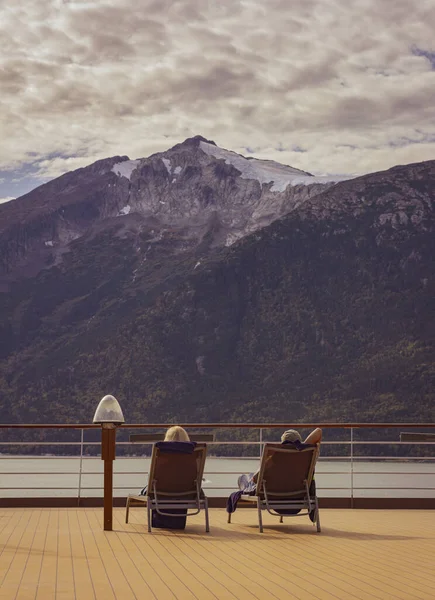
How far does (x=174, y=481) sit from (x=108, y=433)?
58 cm

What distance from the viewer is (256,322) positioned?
72.3m

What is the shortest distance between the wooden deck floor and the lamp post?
0.19m

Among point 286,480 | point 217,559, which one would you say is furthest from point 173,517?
point 217,559

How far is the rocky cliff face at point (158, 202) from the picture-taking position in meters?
115

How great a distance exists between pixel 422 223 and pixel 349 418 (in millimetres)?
22097

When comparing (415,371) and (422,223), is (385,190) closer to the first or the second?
(422,223)

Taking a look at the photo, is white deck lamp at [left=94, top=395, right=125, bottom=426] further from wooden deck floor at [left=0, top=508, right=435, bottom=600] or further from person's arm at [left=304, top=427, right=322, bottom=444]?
person's arm at [left=304, top=427, right=322, bottom=444]

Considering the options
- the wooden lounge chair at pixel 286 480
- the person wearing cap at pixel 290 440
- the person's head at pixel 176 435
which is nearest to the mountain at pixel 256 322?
the person wearing cap at pixel 290 440

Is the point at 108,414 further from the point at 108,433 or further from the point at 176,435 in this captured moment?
the point at 176,435

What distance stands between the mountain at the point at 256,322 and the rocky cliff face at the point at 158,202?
5336mm

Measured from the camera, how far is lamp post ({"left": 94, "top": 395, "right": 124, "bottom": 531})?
7020 millimetres

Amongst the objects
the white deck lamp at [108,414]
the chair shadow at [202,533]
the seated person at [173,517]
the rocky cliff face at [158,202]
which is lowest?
the chair shadow at [202,533]

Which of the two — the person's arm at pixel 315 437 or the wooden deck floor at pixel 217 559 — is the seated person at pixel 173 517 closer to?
the wooden deck floor at pixel 217 559

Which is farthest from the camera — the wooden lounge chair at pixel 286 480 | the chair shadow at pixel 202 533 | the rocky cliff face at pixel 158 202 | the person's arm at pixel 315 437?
the rocky cliff face at pixel 158 202
